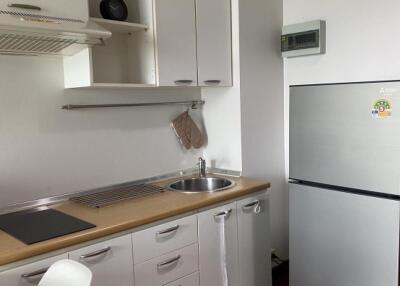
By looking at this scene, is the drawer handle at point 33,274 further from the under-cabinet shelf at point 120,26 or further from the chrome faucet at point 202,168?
the chrome faucet at point 202,168

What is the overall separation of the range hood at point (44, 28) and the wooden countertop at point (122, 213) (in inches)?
33.3

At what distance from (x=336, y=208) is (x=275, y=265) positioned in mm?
963

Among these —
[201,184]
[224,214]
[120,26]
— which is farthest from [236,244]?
[120,26]

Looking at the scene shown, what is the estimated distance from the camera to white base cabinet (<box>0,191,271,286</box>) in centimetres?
179

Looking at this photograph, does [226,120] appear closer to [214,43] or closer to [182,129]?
[182,129]

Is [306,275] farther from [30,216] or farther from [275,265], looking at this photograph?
[30,216]

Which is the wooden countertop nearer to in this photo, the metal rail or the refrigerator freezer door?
the refrigerator freezer door

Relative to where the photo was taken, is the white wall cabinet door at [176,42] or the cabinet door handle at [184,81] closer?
the white wall cabinet door at [176,42]

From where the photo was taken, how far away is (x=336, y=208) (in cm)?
238

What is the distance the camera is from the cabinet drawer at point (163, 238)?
1.95 m

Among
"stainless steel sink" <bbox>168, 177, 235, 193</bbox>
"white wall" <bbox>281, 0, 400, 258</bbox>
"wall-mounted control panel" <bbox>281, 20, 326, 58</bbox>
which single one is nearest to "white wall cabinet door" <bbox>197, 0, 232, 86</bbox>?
"wall-mounted control panel" <bbox>281, 20, 326, 58</bbox>

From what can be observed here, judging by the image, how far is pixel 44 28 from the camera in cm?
164

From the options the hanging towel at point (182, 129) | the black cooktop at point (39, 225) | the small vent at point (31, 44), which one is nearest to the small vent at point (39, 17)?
the small vent at point (31, 44)

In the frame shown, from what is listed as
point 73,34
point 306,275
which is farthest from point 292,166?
point 73,34
